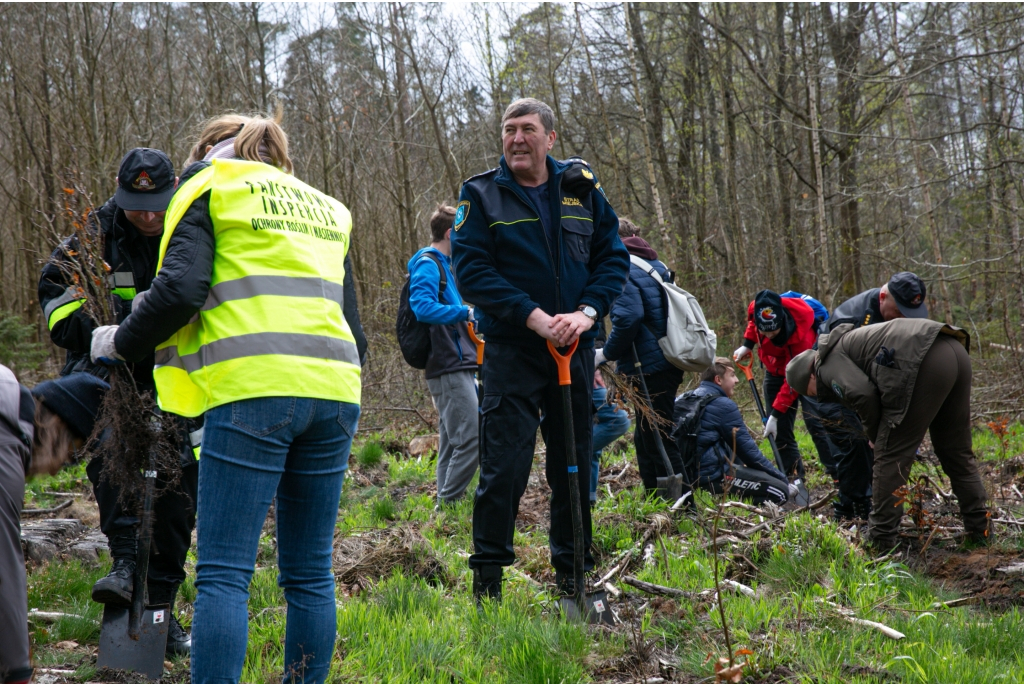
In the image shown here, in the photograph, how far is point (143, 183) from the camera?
337 centimetres

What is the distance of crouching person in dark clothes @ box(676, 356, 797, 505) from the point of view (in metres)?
6.89

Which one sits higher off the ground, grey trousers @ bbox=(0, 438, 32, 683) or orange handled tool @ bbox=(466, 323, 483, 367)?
orange handled tool @ bbox=(466, 323, 483, 367)

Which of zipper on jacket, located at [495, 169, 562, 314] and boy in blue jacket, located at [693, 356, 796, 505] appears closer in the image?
zipper on jacket, located at [495, 169, 562, 314]

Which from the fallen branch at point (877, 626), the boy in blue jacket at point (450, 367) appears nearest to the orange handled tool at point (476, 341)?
the boy in blue jacket at point (450, 367)

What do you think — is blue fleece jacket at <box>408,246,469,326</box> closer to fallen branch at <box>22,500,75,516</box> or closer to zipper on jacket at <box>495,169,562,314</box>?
zipper on jacket at <box>495,169,562,314</box>

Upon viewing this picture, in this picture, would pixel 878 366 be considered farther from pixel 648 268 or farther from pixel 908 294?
pixel 648 268

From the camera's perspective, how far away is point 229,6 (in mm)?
14656

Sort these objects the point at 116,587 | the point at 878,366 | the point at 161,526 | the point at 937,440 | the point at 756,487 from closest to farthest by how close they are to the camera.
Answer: the point at 116,587, the point at 161,526, the point at 878,366, the point at 937,440, the point at 756,487

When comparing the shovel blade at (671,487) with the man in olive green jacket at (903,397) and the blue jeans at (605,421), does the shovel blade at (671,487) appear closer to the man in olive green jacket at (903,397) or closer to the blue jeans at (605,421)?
the blue jeans at (605,421)

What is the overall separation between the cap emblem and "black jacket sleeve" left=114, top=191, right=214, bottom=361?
1.01 m

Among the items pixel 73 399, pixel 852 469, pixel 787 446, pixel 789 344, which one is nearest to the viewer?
pixel 73 399

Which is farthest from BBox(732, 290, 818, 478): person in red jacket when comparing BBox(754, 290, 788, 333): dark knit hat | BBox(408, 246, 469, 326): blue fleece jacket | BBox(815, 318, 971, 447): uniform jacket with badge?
BBox(408, 246, 469, 326): blue fleece jacket

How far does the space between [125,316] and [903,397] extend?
4530 millimetres

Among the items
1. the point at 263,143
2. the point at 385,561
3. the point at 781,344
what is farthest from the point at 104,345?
the point at 781,344
